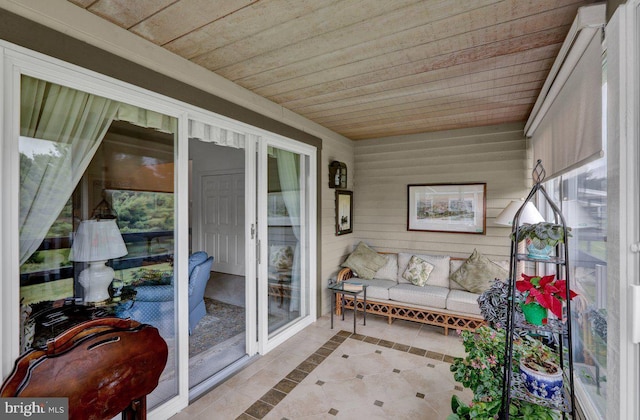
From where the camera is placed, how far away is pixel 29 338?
1556 millimetres

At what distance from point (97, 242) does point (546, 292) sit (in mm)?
2493

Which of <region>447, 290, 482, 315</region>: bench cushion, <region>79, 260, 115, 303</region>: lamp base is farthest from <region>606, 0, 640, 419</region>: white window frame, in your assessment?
<region>79, 260, 115, 303</region>: lamp base

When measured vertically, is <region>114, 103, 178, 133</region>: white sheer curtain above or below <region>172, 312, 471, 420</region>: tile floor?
above

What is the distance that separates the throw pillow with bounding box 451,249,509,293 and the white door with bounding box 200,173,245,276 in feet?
11.3

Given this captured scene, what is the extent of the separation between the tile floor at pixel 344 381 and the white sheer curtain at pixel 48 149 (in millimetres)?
1646

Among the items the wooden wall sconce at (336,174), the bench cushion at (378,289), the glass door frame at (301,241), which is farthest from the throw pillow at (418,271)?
the wooden wall sconce at (336,174)

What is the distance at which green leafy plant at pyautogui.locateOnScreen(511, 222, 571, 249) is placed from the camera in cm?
152

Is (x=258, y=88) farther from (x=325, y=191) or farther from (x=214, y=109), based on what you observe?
(x=325, y=191)

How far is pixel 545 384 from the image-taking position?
1.50 m

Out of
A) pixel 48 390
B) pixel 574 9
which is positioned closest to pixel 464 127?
pixel 574 9

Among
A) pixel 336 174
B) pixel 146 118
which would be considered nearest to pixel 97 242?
pixel 146 118

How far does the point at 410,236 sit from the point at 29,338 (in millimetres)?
4103

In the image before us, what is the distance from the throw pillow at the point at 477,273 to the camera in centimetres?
364

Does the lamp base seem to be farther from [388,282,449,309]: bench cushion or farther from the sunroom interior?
[388,282,449,309]: bench cushion
